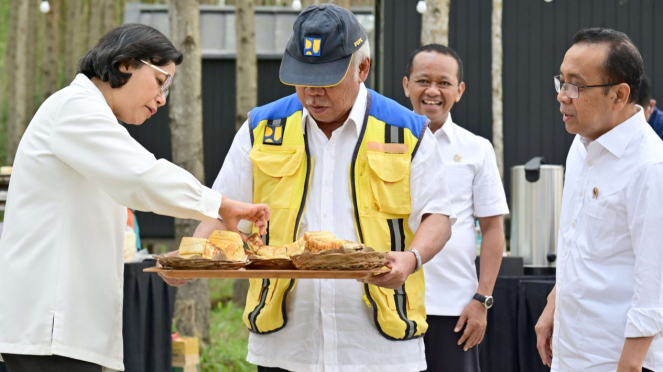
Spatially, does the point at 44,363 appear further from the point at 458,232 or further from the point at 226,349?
the point at 226,349

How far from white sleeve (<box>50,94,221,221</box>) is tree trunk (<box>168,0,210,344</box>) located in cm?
528

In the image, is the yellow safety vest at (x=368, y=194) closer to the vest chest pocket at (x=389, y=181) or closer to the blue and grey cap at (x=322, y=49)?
the vest chest pocket at (x=389, y=181)

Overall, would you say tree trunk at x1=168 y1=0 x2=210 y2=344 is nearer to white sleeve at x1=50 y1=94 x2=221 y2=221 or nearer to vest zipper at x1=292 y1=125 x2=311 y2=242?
vest zipper at x1=292 y1=125 x2=311 y2=242

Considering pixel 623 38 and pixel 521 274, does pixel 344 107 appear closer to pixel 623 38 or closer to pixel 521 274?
pixel 623 38

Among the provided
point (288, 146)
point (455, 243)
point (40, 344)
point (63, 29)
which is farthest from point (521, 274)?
point (63, 29)

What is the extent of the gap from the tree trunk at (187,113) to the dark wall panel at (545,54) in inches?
171

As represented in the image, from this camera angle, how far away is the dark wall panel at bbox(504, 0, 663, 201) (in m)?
9.96

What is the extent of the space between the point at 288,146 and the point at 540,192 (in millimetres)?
2974

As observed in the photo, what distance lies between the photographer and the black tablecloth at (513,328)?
15.4 feet

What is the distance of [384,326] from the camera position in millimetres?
2576

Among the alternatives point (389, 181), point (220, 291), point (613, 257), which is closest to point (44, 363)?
point (389, 181)

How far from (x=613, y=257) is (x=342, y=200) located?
89 centimetres

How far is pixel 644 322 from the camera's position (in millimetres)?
2291

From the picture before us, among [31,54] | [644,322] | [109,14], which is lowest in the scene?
[644,322]
